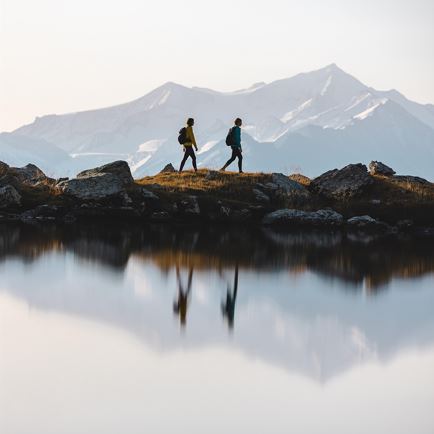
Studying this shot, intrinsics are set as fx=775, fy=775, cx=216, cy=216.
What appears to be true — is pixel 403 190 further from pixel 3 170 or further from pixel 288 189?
pixel 3 170

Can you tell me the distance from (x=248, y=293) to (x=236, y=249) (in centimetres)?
857

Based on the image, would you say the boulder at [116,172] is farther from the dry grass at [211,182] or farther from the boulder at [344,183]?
the boulder at [344,183]

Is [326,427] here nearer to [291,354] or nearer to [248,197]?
[291,354]

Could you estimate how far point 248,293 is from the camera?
55.3 feet

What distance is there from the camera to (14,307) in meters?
14.0

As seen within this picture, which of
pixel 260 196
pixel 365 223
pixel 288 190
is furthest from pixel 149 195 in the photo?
pixel 365 223

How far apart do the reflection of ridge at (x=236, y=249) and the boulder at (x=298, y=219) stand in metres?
3.39

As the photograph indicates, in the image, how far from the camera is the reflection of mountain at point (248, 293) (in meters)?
12.1

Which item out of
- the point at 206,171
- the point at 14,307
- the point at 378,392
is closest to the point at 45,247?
the point at 14,307

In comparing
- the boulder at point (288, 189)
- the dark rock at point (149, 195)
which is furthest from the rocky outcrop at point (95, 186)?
the boulder at point (288, 189)

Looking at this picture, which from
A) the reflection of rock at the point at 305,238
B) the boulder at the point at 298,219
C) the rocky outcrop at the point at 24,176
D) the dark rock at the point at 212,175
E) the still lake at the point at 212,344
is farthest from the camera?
the dark rock at the point at 212,175

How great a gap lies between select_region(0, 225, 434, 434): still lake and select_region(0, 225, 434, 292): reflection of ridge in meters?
0.18

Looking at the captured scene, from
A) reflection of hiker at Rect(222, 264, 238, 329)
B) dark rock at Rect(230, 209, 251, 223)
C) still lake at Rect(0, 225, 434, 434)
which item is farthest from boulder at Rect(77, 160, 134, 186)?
reflection of hiker at Rect(222, 264, 238, 329)

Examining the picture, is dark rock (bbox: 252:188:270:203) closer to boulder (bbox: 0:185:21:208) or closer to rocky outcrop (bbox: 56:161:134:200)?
rocky outcrop (bbox: 56:161:134:200)
